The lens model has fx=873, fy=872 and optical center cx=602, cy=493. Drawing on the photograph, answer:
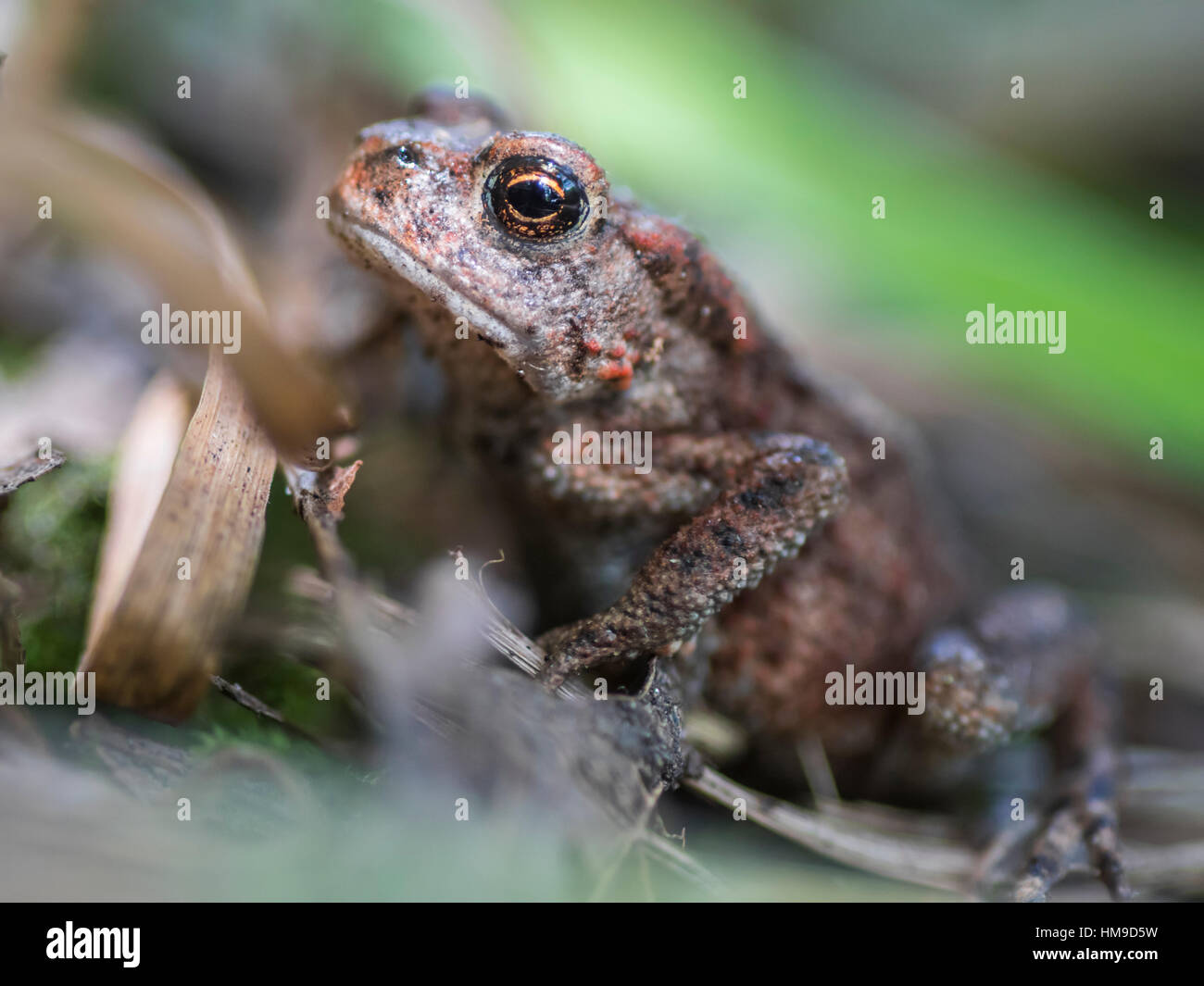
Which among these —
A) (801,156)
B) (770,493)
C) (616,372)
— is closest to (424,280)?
(616,372)

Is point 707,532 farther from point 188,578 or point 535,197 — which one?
point 188,578

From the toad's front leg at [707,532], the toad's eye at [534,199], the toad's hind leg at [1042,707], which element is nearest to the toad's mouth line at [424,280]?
the toad's eye at [534,199]

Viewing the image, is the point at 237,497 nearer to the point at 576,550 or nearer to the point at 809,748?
the point at 576,550

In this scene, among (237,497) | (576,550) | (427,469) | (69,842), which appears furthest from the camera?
(427,469)

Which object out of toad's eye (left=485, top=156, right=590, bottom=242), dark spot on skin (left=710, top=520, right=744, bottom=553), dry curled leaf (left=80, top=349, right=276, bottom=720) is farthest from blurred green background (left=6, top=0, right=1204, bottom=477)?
dry curled leaf (left=80, top=349, right=276, bottom=720)

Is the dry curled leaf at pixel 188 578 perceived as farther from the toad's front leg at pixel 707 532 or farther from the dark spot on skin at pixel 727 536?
the dark spot on skin at pixel 727 536

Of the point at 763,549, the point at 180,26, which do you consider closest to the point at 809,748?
the point at 763,549

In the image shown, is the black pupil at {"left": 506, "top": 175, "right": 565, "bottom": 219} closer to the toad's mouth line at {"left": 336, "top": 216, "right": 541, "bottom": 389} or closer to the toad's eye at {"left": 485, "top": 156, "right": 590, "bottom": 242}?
the toad's eye at {"left": 485, "top": 156, "right": 590, "bottom": 242}
